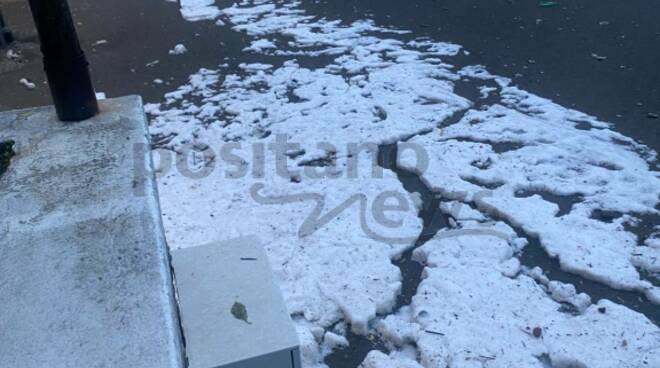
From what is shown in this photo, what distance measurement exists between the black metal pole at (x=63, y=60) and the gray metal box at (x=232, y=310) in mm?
766

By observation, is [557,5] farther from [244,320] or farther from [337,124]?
[244,320]

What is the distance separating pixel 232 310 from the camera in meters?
1.93

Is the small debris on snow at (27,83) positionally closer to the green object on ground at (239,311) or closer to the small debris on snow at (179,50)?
the small debris on snow at (179,50)

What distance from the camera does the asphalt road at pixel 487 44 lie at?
181 inches

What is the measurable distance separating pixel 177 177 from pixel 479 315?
2.00 metres

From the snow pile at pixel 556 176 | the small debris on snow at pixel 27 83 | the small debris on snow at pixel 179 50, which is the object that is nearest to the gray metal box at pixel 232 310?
the snow pile at pixel 556 176

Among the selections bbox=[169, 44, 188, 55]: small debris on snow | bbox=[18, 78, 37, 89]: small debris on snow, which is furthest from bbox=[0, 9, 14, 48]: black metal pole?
bbox=[169, 44, 188, 55]: small debris on snow

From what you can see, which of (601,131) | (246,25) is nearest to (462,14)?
(246,25)

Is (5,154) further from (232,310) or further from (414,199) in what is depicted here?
(414,199)

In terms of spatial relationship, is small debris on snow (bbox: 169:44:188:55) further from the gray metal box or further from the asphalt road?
the gray metal box

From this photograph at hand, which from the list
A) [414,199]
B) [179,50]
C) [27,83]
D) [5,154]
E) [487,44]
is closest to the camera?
[5,154]

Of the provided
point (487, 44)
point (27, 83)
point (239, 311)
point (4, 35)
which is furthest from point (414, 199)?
point (4, 35)

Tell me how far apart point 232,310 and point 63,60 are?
1.17 m

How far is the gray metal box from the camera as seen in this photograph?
1.78 meters
